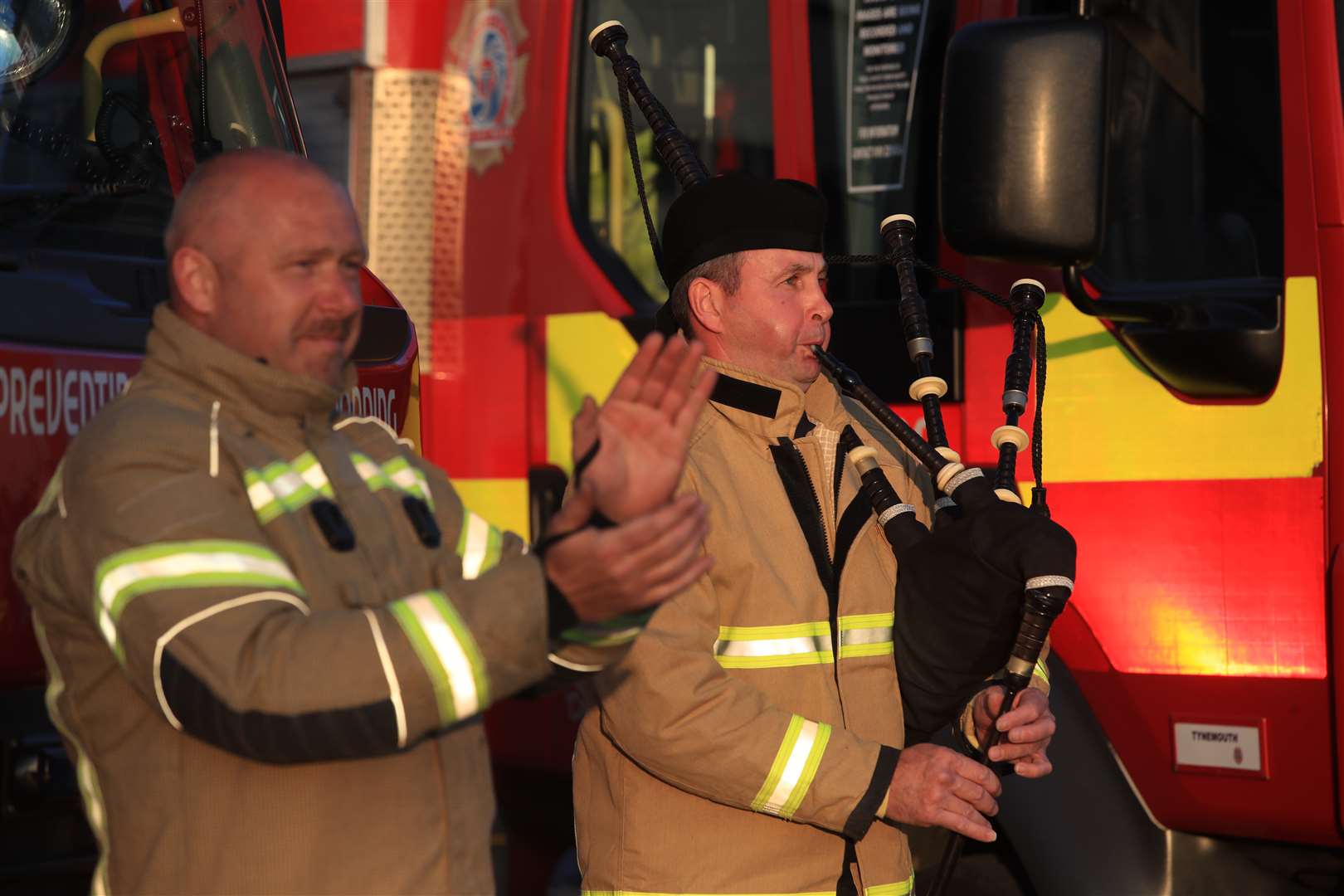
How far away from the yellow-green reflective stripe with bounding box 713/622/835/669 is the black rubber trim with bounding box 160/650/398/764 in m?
0.94

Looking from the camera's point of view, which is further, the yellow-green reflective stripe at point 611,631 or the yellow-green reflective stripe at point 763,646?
the yellow-green reflective stripe at point 763,646

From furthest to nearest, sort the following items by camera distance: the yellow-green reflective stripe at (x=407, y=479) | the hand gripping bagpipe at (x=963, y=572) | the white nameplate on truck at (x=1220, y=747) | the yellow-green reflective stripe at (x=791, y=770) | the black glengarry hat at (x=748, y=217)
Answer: the white nameplate on truck at (x=1220, y=747) < the black glengarry hat at (x=748, y=217) < the hand gripping bagpipe at (x=963, y=572) < the yellow-green reflective stripe at (x=791, y=770) < the yellow-green reflective stripe at (x=407, y=479)

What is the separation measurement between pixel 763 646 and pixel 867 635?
0.17 metres

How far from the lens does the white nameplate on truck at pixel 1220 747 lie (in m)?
2.98

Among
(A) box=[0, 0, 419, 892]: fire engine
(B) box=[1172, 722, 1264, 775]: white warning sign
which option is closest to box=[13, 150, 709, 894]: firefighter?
(A) box=[0, 0, 419, 892]: fire engine

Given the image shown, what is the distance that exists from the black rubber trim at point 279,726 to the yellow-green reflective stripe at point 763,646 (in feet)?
3.07

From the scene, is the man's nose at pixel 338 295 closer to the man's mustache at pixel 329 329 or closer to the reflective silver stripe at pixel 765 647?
the man's mustache at pixel 329 329

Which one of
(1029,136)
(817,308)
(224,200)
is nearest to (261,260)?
(224,200)

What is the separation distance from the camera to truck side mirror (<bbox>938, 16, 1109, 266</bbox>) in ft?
8.87

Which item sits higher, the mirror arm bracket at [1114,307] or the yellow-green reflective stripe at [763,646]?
the mirror arm bracket at [1114,307]

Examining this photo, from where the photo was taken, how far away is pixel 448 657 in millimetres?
1403

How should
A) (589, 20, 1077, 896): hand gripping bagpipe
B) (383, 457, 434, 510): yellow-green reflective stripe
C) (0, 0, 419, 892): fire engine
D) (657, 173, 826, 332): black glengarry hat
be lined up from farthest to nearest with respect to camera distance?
(657, 173, 826, 332): black glengarry hat < (589, 20, 1077, 896): hand gripping bagpipe < (0, 0, 419, 892): fire engine < (383, 457, 434, 510): yellow-green reflective stripe

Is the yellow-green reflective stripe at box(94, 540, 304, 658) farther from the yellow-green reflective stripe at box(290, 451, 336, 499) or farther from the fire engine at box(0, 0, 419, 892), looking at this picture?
the fire engine at box(0, 0, 419, 892)

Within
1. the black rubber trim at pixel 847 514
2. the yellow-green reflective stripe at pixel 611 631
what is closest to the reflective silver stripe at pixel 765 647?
the black rubber trim at pixel 847 514
